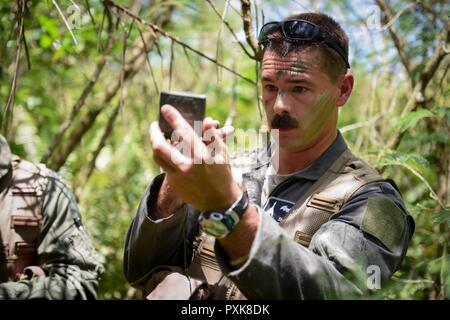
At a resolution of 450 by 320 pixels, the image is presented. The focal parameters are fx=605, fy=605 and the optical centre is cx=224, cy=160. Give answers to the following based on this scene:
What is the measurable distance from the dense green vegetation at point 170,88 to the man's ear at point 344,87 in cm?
47

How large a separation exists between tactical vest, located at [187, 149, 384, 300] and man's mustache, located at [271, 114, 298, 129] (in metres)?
0.21

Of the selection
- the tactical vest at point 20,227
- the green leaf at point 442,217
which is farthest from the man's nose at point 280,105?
the tactical vest at point 20,227

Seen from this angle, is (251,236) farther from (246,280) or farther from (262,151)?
(262,151)

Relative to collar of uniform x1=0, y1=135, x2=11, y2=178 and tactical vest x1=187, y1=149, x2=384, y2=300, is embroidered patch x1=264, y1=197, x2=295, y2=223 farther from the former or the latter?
collar of uniform x1=0, y1=135, x2=11, y2=178

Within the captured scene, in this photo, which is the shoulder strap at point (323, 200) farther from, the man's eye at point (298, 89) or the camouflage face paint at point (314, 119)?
the man's eye at point (298, 89)

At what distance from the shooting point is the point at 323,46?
88.7 inches

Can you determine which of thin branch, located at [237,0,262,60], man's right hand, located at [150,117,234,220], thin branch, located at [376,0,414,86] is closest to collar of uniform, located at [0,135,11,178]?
man's right hand, located at [150,117,234,220]

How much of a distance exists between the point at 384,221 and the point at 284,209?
1.23 feet

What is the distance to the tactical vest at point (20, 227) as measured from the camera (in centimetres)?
278

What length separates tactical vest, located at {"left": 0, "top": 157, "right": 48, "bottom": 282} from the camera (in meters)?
2.78

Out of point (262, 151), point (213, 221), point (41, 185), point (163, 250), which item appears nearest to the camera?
point (213, 221)
